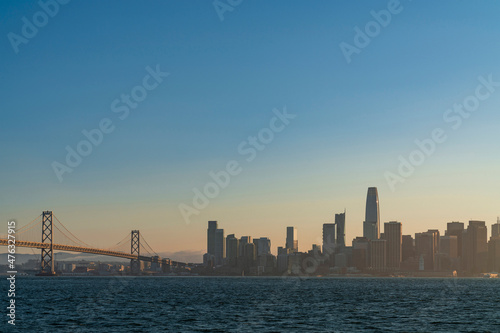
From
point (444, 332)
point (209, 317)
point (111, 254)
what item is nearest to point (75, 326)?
point (209, 317)

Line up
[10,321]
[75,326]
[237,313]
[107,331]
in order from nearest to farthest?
1. [107,331]
2. [75,326]
3. [10,321]
4. [237,313]

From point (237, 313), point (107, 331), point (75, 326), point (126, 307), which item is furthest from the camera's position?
point (126, 307)

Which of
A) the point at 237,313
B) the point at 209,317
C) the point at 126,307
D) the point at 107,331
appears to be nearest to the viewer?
the point at 107,331

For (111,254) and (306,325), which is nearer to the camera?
(306,325)

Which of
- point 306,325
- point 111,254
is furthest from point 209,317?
point 111,254

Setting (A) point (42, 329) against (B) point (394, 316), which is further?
(B) point (394, 316)

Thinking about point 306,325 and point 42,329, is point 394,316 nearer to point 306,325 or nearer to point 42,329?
point 306,325

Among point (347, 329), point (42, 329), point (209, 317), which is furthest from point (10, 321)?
point (347, 329)

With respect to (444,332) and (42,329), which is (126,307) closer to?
(42,329)

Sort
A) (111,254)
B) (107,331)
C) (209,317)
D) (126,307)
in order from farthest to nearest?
1. (111,254)
2. (126,307)
3. (209,317)
4. (107,331)
